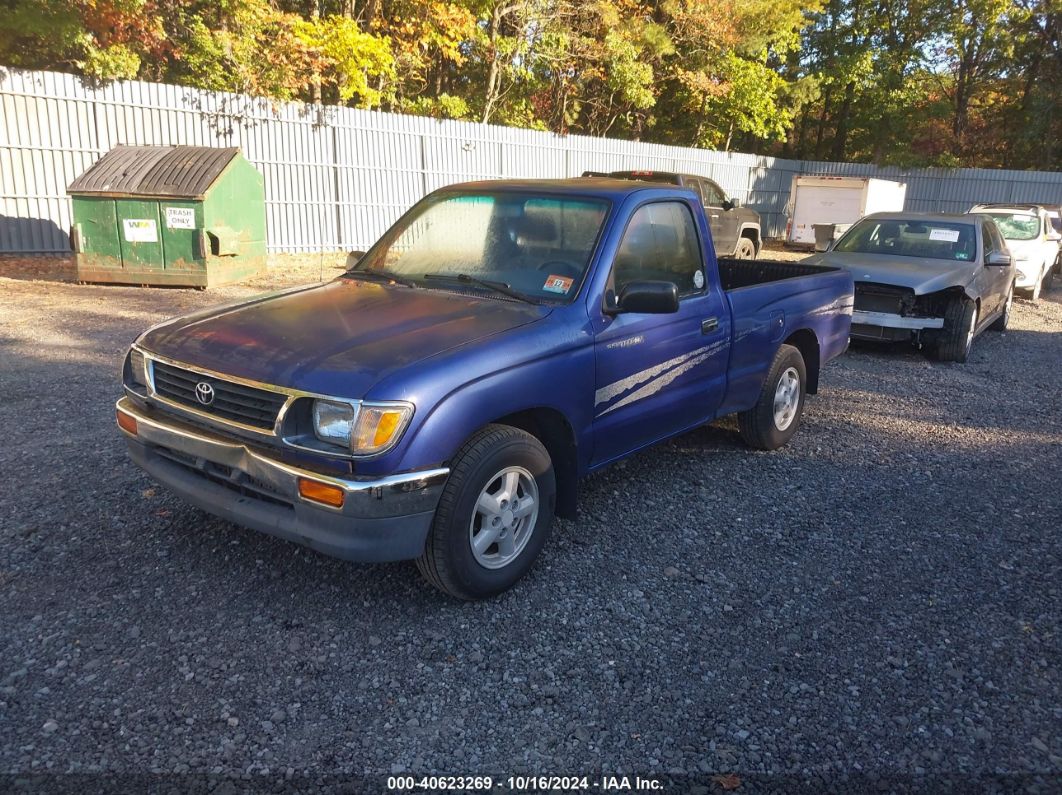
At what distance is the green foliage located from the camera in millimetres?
16141

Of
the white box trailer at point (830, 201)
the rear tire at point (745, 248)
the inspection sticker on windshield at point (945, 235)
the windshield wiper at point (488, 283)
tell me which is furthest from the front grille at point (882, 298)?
the white box trailer at point (830, 201)

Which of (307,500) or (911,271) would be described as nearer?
(307,500)

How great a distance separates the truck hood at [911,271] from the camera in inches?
335

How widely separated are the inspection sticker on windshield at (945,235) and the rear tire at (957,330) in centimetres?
119

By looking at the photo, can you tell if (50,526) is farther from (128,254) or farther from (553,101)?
(553,101)

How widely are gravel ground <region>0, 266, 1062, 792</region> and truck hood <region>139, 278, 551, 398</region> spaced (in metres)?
1.02

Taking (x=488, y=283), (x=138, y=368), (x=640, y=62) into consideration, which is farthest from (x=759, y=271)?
(x=640, y=62)

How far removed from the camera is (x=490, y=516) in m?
3.42

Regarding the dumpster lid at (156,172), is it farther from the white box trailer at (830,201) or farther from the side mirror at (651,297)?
the white box trailer at (830,201)

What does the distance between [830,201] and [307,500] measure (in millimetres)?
19595

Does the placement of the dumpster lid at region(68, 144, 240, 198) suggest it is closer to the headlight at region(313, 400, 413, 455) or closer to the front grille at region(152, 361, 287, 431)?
the front grille at region(152, 361, 287, 431)

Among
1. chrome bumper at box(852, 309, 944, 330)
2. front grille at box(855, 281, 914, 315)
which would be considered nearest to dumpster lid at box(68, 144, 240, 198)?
front grille at box(855, 281, 914, 315)

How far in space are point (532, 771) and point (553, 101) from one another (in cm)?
2594

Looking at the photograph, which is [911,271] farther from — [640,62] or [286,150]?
[640,62]
